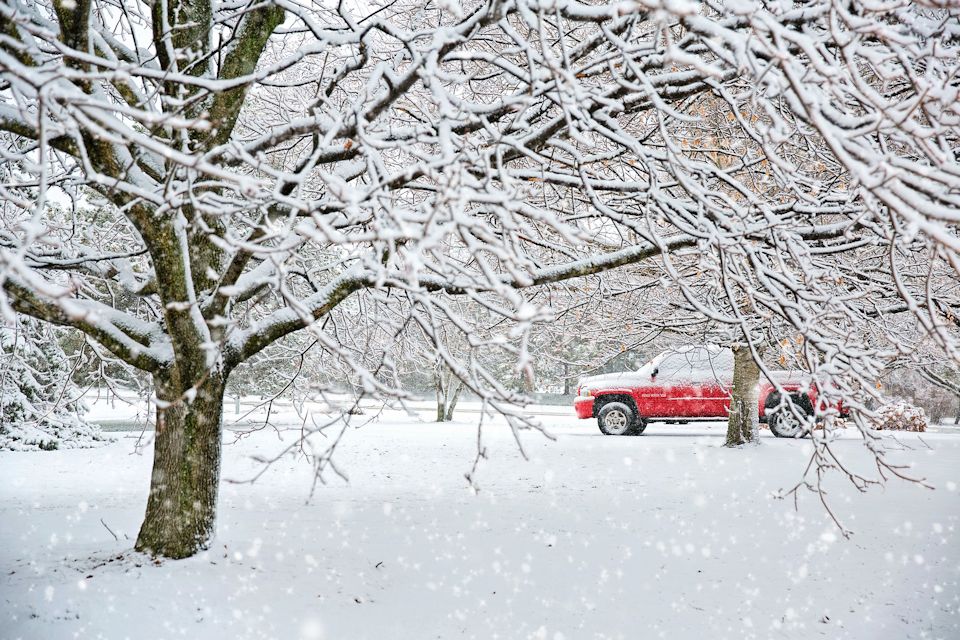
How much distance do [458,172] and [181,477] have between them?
3732 mm

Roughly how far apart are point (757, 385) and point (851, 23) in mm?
11018

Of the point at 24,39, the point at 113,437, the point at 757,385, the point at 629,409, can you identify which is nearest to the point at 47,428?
the point at 113,437

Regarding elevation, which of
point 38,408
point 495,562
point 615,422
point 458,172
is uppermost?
point 458,172

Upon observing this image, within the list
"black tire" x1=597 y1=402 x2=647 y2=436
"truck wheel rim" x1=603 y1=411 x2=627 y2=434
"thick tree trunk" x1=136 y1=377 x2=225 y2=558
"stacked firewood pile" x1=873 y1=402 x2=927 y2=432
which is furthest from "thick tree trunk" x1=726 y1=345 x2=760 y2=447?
"thick tree trunk" x1=136 y1=377 x2=225 y2=558

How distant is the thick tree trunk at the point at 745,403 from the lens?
11562 mm

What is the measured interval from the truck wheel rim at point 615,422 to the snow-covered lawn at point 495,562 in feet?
17.7

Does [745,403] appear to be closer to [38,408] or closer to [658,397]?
[658,397]

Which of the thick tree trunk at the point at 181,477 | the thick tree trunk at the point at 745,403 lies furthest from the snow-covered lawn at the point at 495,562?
the thick tree trunk at the point at 745,403

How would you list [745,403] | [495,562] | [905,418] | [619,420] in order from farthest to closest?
1. [905,418]
2. [619,420]
3. [745,403]
4. [495,562]

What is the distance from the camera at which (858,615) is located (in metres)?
4.20

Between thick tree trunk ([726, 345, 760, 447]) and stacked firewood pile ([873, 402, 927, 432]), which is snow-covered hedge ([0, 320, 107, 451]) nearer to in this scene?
thick tree trunk ([726, 345, 760, 447])

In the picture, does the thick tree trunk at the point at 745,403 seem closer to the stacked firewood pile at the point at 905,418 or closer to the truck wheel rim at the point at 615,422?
the truck wheel rim at the point at 615,422

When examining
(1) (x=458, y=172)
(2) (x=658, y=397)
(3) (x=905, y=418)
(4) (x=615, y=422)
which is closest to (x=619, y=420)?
(4) (x=615, y=422)

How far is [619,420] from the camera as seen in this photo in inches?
560
